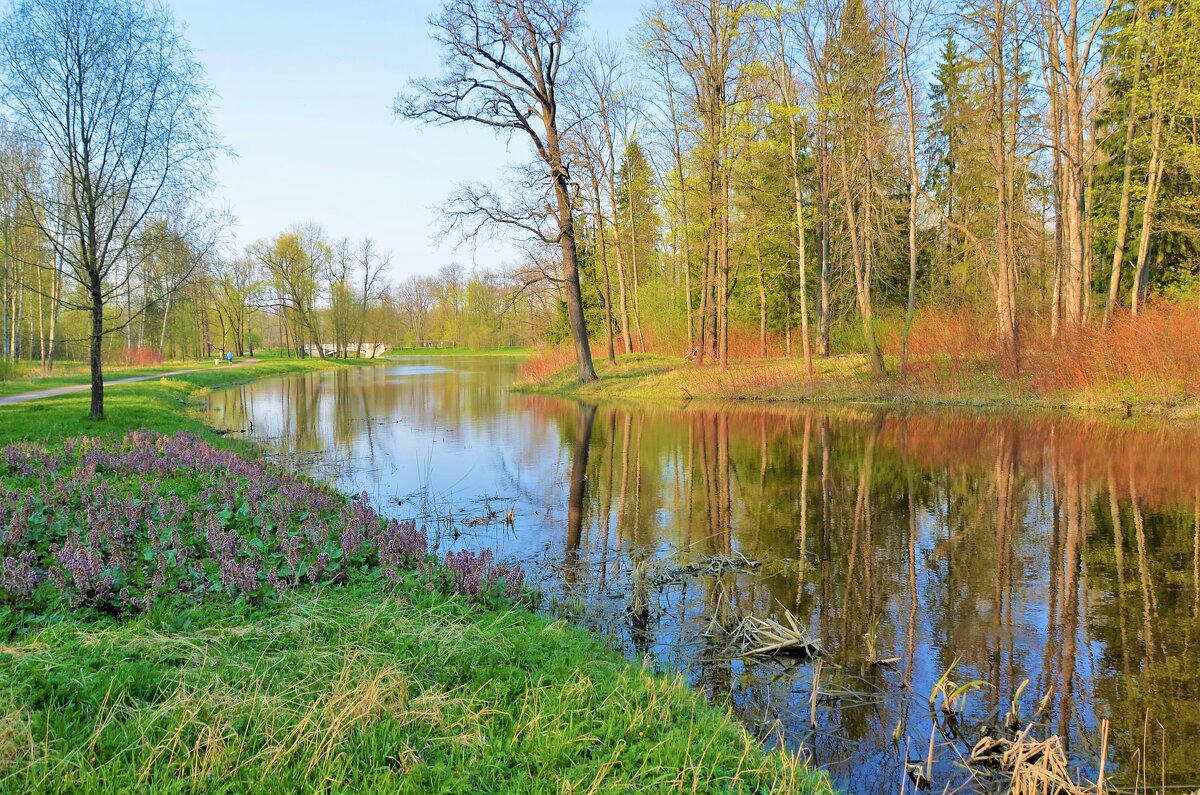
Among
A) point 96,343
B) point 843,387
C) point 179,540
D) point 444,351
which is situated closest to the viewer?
point 179,540

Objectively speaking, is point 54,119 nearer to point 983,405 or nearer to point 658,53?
point 658,53

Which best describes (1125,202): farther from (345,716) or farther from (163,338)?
(163,338)

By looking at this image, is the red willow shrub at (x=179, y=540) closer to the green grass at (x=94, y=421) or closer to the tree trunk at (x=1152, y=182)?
the green grass at (x=94, y=421)

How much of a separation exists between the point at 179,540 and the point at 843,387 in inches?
842

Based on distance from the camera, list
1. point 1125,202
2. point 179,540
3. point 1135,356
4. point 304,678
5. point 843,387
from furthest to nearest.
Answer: point 1125,202
point 843,387
point 1135,356
point 179,540
point 304,678

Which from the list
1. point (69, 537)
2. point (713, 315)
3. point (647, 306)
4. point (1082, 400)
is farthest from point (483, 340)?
point (69, 537)

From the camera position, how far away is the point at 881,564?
24.9 ft

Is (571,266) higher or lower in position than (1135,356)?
higher

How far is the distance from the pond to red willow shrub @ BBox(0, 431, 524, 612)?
1.40 meters

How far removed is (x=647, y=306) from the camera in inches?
1604

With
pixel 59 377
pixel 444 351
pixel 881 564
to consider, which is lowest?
pixel 881 564

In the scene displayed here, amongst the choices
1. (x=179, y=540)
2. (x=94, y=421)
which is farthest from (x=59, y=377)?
(x=179, y=540)

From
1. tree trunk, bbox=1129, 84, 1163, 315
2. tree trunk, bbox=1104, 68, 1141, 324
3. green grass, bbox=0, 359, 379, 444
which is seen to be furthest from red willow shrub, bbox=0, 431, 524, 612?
tree trunk, bbox=1104, 68, 1141, 324

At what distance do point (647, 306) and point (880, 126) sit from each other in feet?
65.7
